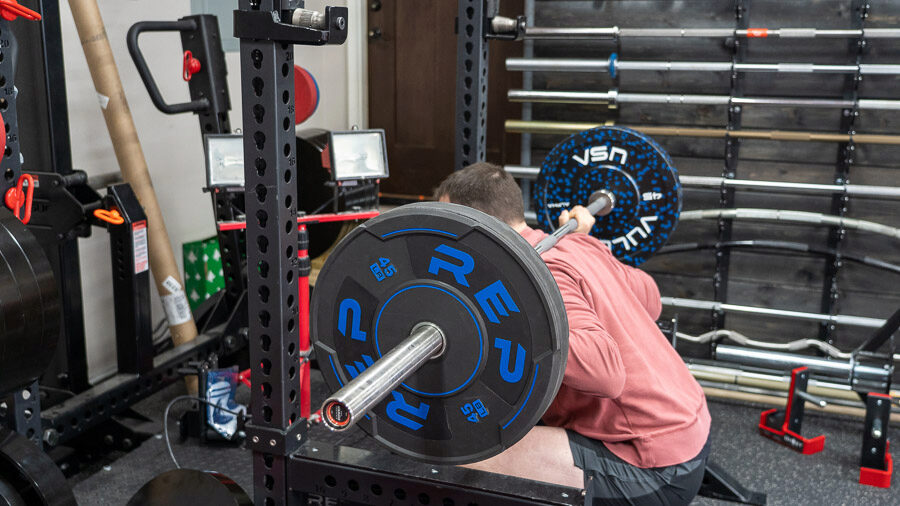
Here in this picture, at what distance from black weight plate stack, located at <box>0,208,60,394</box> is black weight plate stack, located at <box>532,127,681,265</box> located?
5.37ft

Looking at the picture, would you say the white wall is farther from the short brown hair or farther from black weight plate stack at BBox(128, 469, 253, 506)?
the short brown hair

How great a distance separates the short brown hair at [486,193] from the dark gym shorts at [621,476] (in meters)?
0.55

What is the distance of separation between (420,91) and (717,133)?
197 centimetres

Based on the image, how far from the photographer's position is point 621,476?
1905 millimetres

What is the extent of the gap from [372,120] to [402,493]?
3.89 metres

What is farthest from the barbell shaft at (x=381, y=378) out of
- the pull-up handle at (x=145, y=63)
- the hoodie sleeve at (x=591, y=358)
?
the pull-up handle at (x=145, y=63)

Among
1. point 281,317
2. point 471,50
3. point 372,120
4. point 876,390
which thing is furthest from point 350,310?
point 372,120

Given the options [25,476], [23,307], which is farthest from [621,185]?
[25,476]

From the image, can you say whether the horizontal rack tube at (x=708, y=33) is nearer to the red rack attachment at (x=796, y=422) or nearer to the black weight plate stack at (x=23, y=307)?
the red rack attachment at (x=796, y=422)

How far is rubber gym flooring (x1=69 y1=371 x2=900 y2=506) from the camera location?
274 centimetres

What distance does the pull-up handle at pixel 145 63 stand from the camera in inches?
114

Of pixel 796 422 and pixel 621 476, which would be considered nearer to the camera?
pixel 621 476

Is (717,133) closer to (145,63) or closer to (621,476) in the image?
(621,476)

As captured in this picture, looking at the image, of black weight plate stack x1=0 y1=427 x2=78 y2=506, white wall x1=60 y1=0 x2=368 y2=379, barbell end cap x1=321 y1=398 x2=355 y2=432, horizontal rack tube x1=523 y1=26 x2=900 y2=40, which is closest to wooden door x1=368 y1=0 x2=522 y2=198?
white wall x1=60 y1=0 x2=368 y2=379
